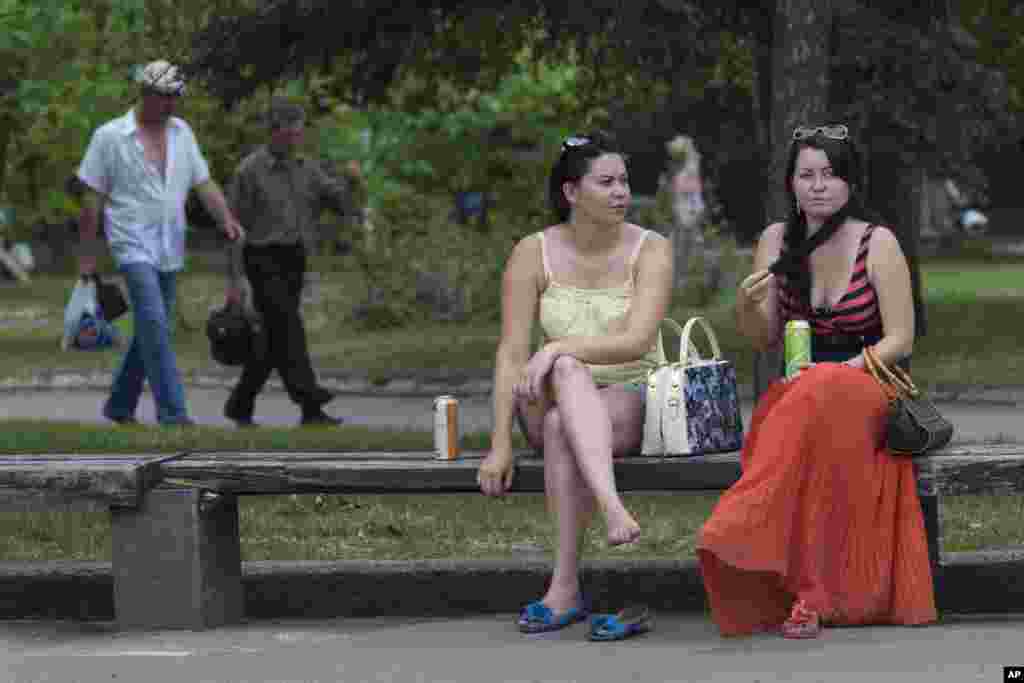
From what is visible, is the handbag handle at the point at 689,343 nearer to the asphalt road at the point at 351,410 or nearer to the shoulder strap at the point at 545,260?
the shoulder strap at the point at 545,260

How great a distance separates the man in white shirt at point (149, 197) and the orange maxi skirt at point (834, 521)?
5307mm

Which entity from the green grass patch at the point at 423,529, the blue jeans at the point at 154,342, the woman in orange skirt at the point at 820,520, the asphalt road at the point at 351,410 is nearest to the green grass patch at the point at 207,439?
the blue jeans at the point at 154,342

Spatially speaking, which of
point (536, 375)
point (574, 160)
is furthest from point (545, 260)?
point (536, 375)

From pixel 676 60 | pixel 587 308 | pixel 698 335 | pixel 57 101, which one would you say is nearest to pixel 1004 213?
pixel 57 101

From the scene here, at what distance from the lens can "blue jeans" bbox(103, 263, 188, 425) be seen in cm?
1145

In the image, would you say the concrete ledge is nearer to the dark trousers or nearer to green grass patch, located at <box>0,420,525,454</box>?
green grass patch, located at <box>0,420,525,454</box>

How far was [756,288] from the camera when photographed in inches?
280

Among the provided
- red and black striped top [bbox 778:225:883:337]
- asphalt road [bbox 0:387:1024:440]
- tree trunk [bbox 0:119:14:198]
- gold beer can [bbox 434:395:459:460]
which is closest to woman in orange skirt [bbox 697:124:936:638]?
red and black striped top [bbox 778:225:883:337]

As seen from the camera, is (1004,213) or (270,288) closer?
(270,288)

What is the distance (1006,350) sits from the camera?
17688 mm

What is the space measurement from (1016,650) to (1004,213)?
2140 inches

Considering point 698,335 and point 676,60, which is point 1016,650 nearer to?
point 676,60

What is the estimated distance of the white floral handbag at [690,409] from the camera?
273 inches

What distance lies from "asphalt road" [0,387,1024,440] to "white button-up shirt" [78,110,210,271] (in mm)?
1986
